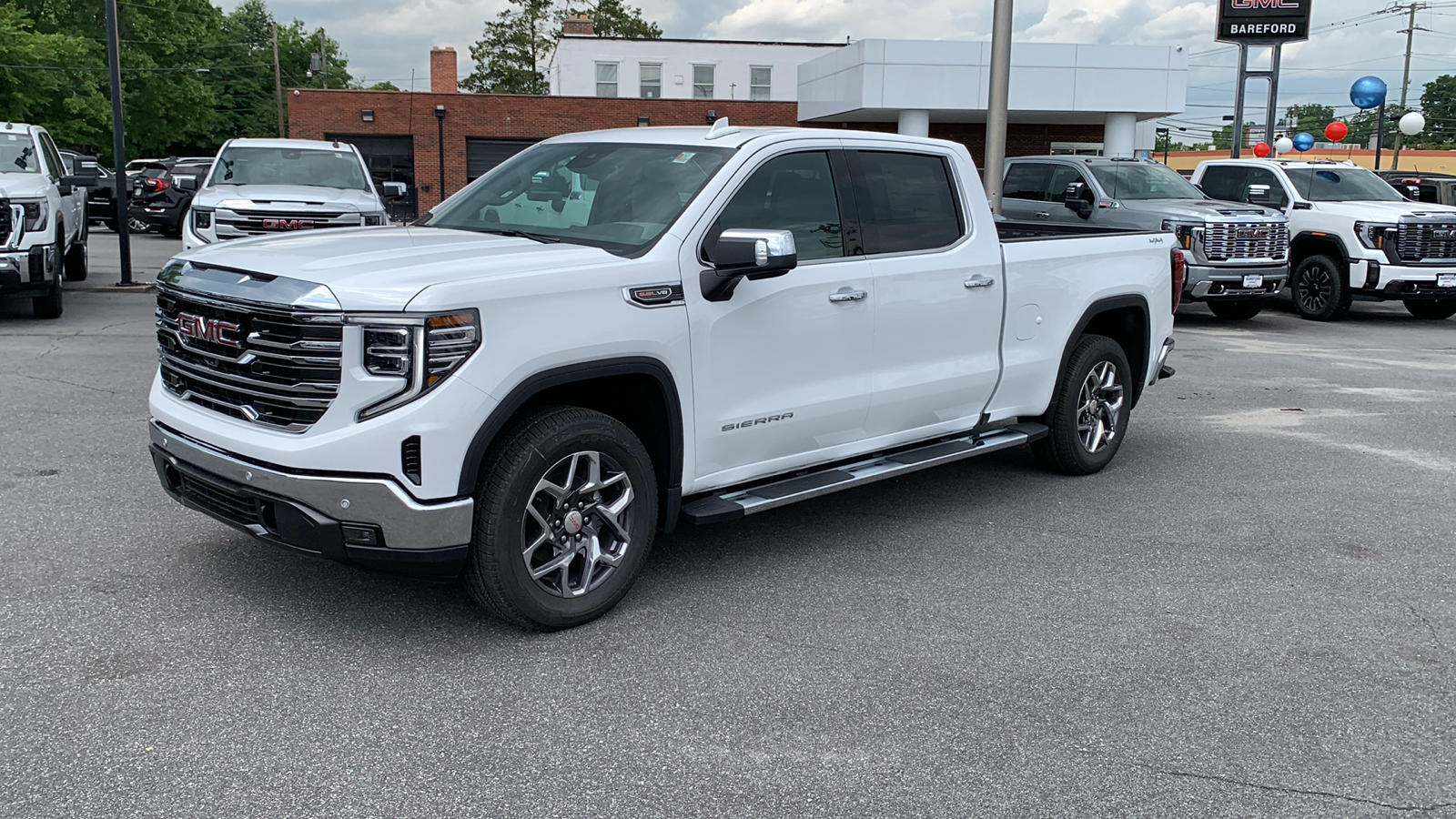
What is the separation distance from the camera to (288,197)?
1305cm

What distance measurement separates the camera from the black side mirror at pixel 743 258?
15.3ft

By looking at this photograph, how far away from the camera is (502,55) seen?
76.7 m

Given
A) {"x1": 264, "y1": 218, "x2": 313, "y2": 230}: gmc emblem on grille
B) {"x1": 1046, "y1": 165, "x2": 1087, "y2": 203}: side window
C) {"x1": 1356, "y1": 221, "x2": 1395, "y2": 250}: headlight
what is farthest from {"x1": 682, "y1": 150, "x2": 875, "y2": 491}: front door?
{"x1": 1356, "y1": 221, "x2": 1395, "y2": 250}: headlight

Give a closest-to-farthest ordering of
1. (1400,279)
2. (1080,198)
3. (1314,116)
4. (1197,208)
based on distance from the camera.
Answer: (1197,208), (1400,279), (1080,198), (1314,116)

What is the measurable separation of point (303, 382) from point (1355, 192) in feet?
55.6

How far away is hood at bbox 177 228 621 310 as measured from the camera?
4.11 meters

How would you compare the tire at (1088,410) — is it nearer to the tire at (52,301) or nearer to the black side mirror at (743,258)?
the black side mirror at (743,258)

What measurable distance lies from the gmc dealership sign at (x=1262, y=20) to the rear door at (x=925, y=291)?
26.7 m

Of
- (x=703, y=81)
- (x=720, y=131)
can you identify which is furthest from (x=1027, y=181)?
(x=703, y=81)

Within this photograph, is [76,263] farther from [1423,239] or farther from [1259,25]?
[1259,25]

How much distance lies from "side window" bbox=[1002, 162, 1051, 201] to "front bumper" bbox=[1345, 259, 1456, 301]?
4113 mm

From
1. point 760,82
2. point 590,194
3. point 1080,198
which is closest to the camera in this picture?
point 590,194

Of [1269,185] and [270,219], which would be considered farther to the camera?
[1269,185]

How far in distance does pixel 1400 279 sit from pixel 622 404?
46.9 feet
